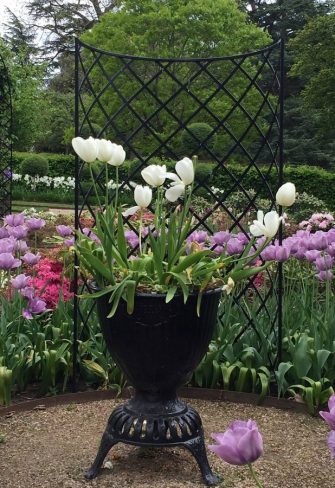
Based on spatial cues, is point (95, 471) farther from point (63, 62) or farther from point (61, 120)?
point (63, 62)

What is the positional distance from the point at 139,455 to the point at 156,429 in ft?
1.03

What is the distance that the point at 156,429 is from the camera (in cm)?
242

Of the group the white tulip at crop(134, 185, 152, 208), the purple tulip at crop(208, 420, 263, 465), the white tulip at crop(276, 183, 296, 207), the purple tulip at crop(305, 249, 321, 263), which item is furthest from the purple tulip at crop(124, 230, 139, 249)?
the purple tulip at crop(208, 420, 263, 465)

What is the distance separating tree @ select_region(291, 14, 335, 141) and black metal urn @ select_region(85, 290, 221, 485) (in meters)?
19.0

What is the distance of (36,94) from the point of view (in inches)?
915

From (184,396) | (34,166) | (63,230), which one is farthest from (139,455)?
(34,166)

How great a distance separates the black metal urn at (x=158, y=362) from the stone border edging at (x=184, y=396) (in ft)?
2.85

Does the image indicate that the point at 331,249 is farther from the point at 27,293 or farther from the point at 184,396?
the point at 27,293

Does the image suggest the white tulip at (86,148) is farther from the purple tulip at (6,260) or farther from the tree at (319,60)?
the tree at (319,60)

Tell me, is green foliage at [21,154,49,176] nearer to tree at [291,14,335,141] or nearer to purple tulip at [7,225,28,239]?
tree at [291,14,335,141]

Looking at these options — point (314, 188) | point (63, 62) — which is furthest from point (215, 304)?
point (63, 62)

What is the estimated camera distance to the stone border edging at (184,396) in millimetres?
3268

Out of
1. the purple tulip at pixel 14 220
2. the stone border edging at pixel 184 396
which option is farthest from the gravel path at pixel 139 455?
the purple tulip at pixel 14 220

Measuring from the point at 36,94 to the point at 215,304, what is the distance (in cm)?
2191
